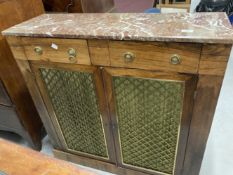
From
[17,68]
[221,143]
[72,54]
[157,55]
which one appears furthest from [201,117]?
[17,68]

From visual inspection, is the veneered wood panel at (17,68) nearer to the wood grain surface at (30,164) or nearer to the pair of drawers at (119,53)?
the pair of drawers at (119,53)

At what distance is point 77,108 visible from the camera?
47.7 inches

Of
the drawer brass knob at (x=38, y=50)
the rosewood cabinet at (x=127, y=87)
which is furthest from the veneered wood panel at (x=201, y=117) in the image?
the drawer brass knob at (x=38, y=50)

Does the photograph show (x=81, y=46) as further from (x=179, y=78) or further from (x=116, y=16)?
(x=179, y=78)

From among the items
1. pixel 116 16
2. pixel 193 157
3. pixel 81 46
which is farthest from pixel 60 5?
pixel 193 157

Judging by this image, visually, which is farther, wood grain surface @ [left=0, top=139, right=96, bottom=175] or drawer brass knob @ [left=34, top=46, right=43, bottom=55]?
drawer brass knob @ [left=34, top=46, right=43, bottom=55]

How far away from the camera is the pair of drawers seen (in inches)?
31.7

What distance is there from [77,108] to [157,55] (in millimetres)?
601

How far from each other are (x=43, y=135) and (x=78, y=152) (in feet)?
1.43

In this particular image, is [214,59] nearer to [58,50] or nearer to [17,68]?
[58,50]

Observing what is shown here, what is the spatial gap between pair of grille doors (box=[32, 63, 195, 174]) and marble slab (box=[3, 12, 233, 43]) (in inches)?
6.8

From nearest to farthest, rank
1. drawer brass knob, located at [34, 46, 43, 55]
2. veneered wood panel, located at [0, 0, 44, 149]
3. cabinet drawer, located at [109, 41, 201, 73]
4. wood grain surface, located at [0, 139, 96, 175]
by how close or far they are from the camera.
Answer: wood grain surface, located at [0, 139, 96, 175] < cabinet drawer, located at [109, 41, 201, 73] < drawer brass knob, located at [34, 46, 43, 55] < veneered wood panel, located at [0, 0, 44, 149]

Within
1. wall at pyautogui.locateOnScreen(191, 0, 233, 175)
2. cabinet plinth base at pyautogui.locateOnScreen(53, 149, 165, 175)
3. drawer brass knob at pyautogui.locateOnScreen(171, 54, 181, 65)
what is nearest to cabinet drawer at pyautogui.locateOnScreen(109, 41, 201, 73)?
drawer brass knob at pyautogui.locateOnScreen(171, 54, 181, 65)

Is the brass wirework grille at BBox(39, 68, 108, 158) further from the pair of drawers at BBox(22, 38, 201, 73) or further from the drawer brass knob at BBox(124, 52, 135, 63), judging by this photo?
the drawer brass knob at BBox(124, 52, 135, 63)
